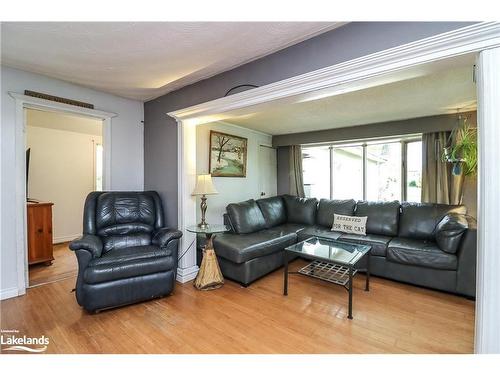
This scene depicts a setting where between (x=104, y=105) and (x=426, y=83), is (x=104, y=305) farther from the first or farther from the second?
(x=426, y=83)

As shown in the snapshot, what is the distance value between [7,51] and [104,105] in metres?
1.00

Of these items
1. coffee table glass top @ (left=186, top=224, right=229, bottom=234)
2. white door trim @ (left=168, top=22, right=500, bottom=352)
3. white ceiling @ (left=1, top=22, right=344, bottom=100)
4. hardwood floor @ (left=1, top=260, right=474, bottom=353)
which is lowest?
hardwood floor @ (left=1, top=260, right=474, bottom=353)

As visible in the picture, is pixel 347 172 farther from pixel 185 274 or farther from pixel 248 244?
pixel 185 274

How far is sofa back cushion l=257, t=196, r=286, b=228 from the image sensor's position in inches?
152

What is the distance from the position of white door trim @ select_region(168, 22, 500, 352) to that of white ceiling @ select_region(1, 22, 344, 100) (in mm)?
314

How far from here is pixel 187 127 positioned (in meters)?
2.83

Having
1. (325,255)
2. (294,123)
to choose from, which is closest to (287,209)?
(294,123)

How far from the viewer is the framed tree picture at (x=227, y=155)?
12.1 ft

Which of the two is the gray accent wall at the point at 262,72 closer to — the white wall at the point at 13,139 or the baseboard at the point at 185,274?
the white wall at the point at 13,139

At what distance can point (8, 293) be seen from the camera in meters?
2.33

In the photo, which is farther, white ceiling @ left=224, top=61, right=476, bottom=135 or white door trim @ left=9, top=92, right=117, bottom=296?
white door trim @ left=9, top=92, right=117, bottom=296

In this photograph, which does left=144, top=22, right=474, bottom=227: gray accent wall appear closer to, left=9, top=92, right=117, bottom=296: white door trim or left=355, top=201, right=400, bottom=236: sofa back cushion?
left=9, top=92, right=117, bottom=296: white door trim

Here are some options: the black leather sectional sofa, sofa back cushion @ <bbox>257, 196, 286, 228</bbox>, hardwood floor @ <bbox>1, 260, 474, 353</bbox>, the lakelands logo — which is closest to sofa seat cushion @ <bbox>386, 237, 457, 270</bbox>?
the black leather sectional sofa

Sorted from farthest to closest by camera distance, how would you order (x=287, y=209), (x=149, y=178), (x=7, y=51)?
1. (x=287, y=209)
2. (x=149, y=178)
3. (x=7, y=51)
